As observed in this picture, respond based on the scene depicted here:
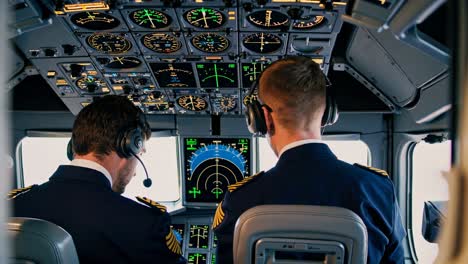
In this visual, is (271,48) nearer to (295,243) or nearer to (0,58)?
(295,243)

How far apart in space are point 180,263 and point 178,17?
1.77 metres

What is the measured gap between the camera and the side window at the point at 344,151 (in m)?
4.88

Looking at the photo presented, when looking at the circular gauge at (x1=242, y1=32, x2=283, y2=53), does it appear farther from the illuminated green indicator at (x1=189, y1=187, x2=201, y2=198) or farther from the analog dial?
the illuminated green indicator at (x1=189, y1=187, x2=201, y2=198)

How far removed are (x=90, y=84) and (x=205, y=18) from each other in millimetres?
1567

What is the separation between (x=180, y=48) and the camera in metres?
3.66

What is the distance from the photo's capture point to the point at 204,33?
3420 mm

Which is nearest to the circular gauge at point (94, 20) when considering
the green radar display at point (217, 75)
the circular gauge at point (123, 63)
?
the circular gauge at point (123, 63)

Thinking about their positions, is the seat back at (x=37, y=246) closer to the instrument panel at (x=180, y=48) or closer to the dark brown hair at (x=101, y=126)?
the dark brown hair at (x=101, y=126)

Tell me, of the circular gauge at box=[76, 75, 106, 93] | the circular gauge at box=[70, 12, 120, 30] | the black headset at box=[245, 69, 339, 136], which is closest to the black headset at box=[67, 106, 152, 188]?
the black headset at box=[245, 69, 339, 136]

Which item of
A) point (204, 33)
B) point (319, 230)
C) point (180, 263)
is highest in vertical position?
point (204, 33)

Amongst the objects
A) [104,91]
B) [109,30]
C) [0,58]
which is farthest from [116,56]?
[0,58]

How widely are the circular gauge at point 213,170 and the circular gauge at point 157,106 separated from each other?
60 cm

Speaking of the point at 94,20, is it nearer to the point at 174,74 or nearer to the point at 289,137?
the point at 174,74

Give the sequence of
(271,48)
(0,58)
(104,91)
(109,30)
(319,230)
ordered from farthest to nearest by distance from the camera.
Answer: (104,91)
(271,48)
(109,30)
(319,230)
(0,58)
